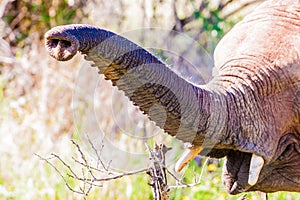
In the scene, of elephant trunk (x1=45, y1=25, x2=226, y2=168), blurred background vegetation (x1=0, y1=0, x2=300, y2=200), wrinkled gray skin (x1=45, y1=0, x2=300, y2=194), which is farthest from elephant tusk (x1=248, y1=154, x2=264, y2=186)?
blurred background vegetation (x1=0, y1=0, x2=300, y2=200)

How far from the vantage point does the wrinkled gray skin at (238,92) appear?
3521 mm

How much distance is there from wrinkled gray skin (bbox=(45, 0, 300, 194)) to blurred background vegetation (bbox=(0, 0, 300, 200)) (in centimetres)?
222

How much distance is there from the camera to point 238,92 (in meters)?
4.12

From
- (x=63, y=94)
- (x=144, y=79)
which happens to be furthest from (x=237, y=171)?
(x=63, y=94)

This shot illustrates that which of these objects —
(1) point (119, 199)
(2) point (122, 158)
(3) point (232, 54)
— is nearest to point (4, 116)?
(2) point (122, 158)

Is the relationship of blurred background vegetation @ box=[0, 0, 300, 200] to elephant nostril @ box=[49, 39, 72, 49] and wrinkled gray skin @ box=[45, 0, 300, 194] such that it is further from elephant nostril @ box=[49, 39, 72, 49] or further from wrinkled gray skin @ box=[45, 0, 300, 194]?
elephant nostril @ box=[49, 39, 72, 49]

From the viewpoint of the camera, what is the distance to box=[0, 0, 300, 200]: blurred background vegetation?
7.01m

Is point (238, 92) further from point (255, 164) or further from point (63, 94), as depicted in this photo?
point (63, 94)

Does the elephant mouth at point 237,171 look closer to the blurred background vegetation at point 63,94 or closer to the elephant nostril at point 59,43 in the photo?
the elephant nostril at point 59,43

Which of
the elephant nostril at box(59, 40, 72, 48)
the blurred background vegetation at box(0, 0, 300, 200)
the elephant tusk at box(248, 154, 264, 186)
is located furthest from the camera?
the blurred background vegetation at box(0, 0, 300, 200)

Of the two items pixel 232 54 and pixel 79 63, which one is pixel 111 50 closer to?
pixel 232 54

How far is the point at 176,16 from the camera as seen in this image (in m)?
9.05

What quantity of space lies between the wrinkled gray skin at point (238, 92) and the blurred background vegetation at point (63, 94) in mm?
2219

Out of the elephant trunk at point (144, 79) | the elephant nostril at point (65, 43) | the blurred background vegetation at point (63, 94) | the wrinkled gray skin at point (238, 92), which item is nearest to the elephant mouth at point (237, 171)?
the wrinkled gray skin at point (238, 92)
